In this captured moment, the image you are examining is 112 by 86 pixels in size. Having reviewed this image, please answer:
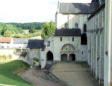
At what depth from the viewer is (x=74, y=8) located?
5491cm

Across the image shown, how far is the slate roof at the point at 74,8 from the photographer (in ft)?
177

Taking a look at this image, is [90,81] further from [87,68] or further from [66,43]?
[66,43]

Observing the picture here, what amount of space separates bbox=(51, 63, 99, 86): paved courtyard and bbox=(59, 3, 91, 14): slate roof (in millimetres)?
15729

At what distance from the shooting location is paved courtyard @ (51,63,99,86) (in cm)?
3185

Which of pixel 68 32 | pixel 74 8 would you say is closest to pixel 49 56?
pixel 68 32

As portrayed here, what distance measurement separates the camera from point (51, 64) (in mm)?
46594

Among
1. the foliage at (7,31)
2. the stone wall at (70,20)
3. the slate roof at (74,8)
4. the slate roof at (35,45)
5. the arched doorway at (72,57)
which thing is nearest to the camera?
the arched doorway at (72,57)

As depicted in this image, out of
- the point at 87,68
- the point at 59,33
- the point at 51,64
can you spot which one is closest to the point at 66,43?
the point at 59,33

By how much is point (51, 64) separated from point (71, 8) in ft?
56.7

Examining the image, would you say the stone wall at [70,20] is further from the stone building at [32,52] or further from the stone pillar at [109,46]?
the stone pillar at [109,46]

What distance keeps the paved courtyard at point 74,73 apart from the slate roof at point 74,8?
1573 cm

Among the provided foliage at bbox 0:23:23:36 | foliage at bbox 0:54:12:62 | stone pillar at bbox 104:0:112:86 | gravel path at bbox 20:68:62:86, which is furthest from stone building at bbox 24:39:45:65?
foliage at bbox 0:23:23:36

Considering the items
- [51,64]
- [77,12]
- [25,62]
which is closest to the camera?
[51,64]

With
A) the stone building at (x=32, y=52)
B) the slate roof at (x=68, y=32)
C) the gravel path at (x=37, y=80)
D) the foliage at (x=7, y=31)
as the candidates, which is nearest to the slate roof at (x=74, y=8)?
the slate roof at (x=68, y=32)
